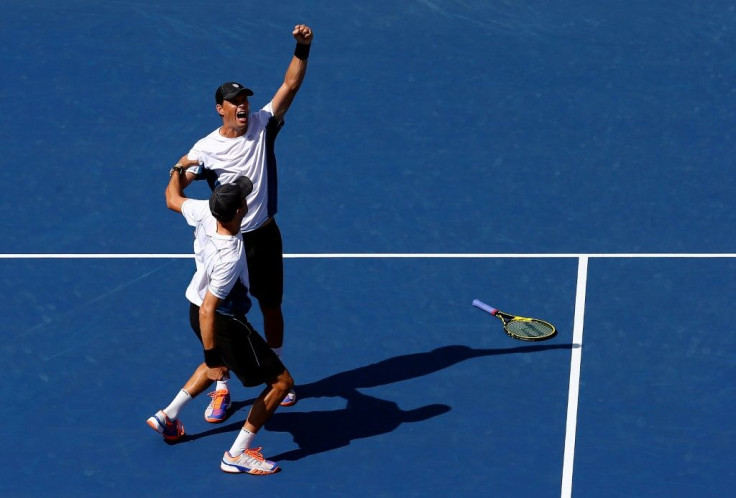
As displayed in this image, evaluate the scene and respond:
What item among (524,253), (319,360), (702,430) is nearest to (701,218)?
(524,253)

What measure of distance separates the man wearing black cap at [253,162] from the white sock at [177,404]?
522mm

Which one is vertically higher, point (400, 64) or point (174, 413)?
point (400, 64)

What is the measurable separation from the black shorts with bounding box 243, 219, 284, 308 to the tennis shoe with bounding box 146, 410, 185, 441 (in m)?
1.23

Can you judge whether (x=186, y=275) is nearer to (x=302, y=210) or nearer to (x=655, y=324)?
(x=302, y=210)

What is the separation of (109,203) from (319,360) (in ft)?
11.5

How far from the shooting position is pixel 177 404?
34.9 ft

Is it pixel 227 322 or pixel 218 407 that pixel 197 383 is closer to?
pixel 218 407

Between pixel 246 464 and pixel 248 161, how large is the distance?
2313 millimetres

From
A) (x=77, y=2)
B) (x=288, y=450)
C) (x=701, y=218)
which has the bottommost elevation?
(x=288, y=450)

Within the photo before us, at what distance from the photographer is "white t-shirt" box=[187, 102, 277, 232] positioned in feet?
35.5

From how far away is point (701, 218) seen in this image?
13.6 meters

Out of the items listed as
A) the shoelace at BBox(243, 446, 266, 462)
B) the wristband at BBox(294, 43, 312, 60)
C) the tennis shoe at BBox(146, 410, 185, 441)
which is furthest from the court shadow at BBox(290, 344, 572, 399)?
the wristband at BBox(294, 43, 312, 60)

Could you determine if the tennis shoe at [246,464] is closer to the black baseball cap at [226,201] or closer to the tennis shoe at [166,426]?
the tennis shoe at [166,426]

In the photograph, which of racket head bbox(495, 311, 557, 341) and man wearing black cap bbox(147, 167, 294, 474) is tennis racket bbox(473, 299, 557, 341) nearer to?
racket head bbox(495, 311, 557, 341)
